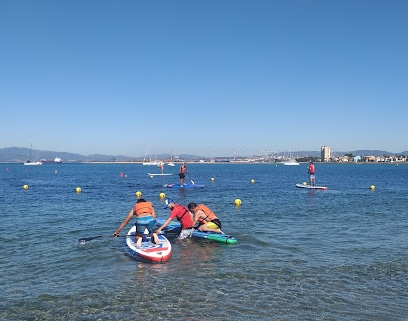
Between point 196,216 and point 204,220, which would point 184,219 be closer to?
point 196,216

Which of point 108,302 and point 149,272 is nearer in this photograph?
point 108,302

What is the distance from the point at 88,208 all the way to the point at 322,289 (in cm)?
2058

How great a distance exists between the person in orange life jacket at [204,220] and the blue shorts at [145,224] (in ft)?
9.25

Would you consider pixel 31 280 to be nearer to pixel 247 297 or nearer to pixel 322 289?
pixel 247 297

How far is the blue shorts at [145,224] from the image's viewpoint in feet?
45.9

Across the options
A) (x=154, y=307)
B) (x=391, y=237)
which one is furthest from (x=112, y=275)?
(x=391, y=237)

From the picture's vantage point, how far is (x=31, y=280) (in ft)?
36.9

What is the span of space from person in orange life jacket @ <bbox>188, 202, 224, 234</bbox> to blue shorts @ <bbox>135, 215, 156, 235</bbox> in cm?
282

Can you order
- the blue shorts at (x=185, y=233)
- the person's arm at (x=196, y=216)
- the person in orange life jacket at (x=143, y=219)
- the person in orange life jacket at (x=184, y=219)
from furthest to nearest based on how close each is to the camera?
the person's arm at (x=196, y=216), the blue shorts at (x=185, y=233), the person in orange life jacket at (x=184, y=219), the person in orange life jacket at (x=143, y=219)

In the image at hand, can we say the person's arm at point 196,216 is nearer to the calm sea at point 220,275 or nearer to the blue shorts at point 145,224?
the calm sea at point 220,275

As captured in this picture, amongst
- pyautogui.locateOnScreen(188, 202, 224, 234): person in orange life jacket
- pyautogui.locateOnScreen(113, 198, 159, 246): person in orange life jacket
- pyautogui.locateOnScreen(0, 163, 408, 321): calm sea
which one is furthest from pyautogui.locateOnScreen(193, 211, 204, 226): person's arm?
pyautogui.locateOnScreen(113, 198, 159, 246): person in orange life jacket

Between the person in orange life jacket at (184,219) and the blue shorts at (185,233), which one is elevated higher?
the person in orange life jacket at (184,219)

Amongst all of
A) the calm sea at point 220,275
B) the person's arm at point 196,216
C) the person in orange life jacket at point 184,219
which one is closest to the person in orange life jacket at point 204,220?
the person's arm at point 196,216

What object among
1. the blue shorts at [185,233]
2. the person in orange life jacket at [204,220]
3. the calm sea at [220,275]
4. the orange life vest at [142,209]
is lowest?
the calm sea at [220,275]
